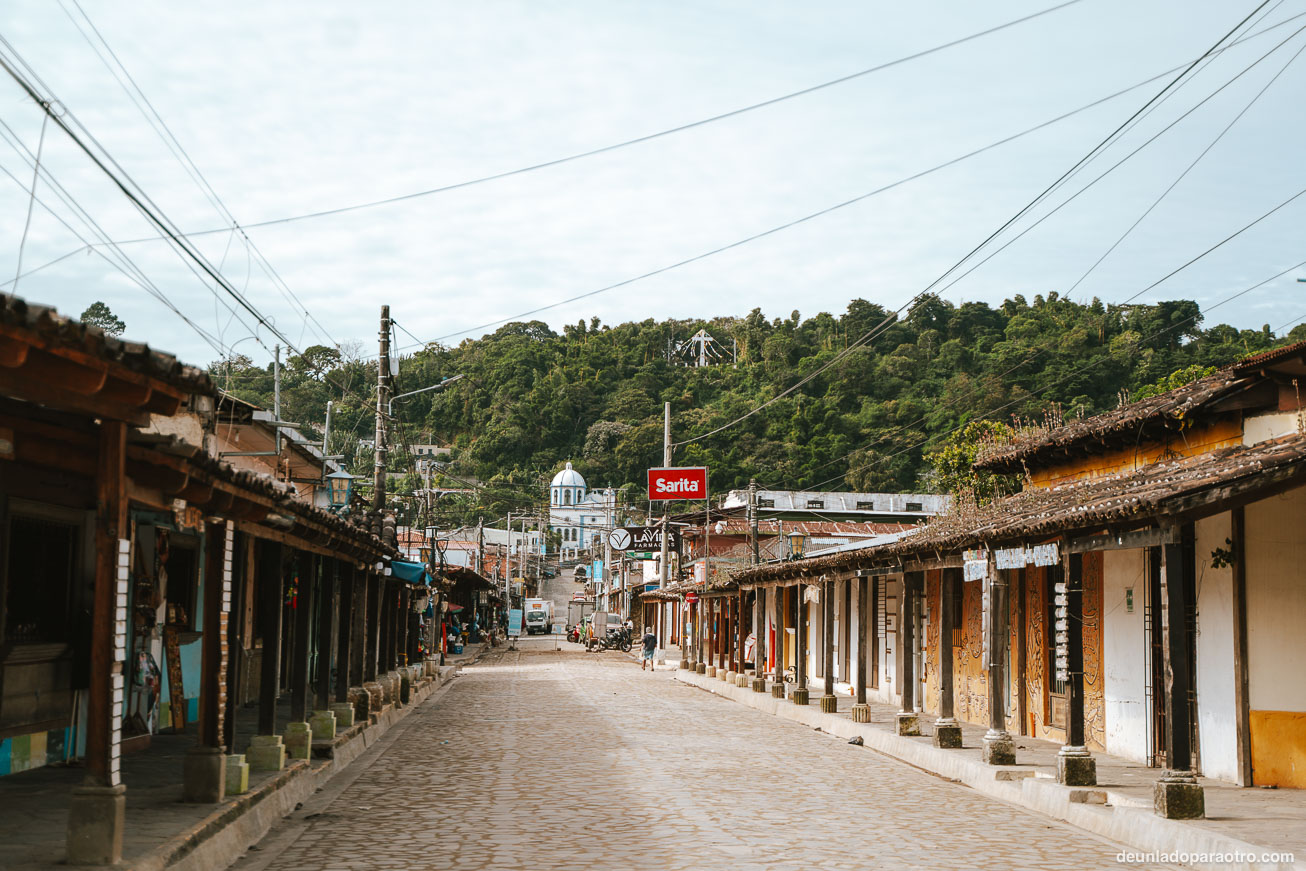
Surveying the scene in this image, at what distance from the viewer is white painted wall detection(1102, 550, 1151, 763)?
1446 centimetres

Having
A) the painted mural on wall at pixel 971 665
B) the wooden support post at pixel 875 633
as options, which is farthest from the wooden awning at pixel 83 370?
the wooden support post at pixel 875 633

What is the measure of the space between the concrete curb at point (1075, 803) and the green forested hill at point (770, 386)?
7.27 metres

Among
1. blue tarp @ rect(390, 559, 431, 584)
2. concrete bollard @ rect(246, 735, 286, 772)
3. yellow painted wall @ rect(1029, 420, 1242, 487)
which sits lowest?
concrete bollard @ rect(246, 735, 286, 772)

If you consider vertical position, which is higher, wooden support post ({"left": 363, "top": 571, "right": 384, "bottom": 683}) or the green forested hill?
the green forested hill

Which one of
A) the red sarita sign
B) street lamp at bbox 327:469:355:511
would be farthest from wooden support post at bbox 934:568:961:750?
the red sarita sign

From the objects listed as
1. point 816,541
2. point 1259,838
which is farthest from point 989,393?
point 1259,838

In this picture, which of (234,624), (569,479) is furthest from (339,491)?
(569,479)

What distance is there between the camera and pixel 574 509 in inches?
3583

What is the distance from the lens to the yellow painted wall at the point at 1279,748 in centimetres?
1173

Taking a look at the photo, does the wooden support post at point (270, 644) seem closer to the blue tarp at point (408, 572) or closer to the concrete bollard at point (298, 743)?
the concrete bollard at point (298, 743)

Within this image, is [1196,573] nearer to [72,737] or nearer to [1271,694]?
[1271,694]

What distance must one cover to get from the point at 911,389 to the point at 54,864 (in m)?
41.7

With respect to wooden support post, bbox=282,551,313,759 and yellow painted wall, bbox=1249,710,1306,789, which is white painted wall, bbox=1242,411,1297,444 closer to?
yellow painted wall, bbox=1249,710,1306,789

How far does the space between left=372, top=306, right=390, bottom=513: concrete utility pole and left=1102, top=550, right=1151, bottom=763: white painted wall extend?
13.4 meters
